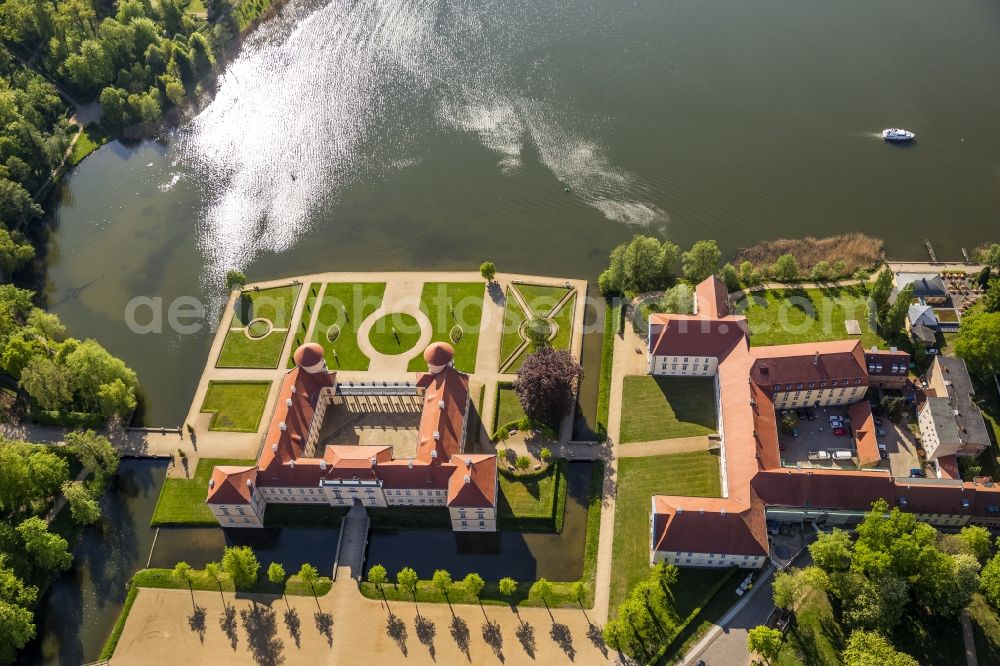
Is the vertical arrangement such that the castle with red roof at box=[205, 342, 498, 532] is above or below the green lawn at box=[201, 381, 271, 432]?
below

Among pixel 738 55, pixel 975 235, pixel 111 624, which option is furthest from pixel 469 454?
pixel 738 55

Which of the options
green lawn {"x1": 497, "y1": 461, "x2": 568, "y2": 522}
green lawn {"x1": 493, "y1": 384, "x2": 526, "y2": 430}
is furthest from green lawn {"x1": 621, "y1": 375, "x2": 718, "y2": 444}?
green lawn {"x1": 493, "y1": 384, "x2": 526, "y2": 430}

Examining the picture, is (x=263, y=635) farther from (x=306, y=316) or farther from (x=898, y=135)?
(x=898, y=135)

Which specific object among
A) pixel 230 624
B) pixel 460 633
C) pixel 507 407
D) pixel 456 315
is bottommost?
pixel 230 624

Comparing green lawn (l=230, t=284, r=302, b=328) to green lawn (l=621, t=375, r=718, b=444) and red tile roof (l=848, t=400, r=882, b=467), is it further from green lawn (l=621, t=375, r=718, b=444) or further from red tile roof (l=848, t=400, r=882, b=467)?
red tile roof (l=848, t=400, r=882, b=467)

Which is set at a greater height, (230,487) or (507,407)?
(507,407)

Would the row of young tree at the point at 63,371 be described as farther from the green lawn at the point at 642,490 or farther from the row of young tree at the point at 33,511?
the green lawn at the point at 642,490

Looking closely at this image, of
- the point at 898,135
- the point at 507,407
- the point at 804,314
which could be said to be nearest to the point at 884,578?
the point at 804,314
